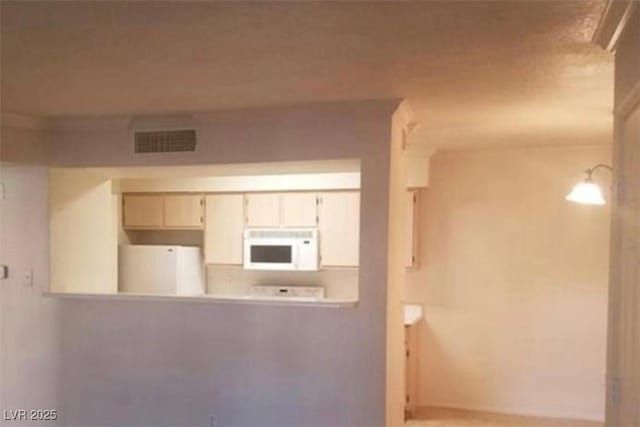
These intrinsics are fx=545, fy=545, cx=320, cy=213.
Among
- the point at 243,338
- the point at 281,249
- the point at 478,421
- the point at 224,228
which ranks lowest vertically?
the point at 478,421

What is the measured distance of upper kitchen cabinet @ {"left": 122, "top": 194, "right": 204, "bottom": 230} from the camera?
5496mm

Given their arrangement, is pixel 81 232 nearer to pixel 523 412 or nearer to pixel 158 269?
pixel 158 269

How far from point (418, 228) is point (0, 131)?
3.50 m

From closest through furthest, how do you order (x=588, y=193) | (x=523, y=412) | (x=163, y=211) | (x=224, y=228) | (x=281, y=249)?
1. (x=588, y=193)
2. (x=523, y=412)
3. (x=281, y=249)
4. (x=224, y=228)
5. (x=163, y=211)

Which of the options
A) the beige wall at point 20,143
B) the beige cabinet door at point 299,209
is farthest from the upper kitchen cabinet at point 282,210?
→ the beige wall at point 20,143

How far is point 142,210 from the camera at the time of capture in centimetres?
566

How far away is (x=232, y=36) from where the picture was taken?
2061 millimetres

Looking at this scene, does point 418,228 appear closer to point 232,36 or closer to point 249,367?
point 249,367

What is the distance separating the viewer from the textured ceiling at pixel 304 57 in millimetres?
1839

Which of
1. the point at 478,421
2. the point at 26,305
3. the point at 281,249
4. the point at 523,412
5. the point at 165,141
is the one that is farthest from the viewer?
the point at 281,249

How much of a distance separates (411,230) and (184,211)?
2.28 metres

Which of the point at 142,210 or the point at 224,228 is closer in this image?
the point at 224,228

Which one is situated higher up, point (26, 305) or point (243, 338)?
point (26, 305)

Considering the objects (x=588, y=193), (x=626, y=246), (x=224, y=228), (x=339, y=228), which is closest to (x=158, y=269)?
(x=224, y=228)
